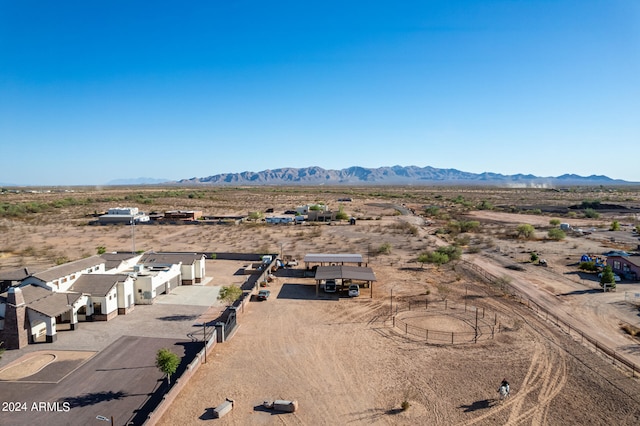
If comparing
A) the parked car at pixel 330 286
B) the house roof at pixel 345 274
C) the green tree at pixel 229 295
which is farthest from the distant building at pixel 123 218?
the parked car at pixel 330 286

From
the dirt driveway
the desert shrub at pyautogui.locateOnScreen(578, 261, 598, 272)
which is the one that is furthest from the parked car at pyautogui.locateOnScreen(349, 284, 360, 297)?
the desert shrub at pyautogui.locateOnScreen(578, 261, 598, 272)

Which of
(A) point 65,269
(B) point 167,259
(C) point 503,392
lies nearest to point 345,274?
(B) point 167,259

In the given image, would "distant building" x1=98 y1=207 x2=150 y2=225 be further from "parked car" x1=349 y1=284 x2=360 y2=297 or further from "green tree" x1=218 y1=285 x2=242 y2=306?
"parked car" x1=349 y1=284 x2=360 y2=297

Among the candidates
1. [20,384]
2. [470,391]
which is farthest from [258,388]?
[20,384]

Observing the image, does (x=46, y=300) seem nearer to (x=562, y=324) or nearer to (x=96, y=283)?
(x=96, y=283)

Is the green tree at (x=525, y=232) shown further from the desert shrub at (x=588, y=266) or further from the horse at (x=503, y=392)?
the horse at (x=503, y=392)

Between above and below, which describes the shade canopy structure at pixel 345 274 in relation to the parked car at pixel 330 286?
above

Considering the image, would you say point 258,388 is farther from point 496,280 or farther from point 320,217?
point 320,217
